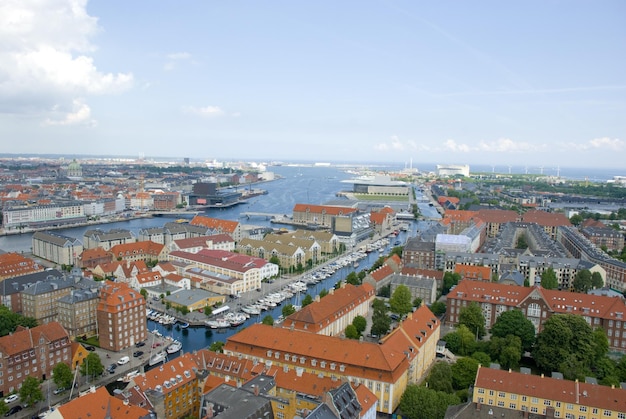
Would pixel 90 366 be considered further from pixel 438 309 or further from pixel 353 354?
pixel 438 309

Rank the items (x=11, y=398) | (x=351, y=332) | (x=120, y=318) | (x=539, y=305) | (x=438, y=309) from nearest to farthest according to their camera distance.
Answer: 1. (x=11, y=398)
2. (x=120, y=318)
3. (x=351, y=332)
4. (x=539, y=305)
5. (x=438, y=309)

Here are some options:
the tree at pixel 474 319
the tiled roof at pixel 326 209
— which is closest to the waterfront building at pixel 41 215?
the tiled roof at pixel 326 209

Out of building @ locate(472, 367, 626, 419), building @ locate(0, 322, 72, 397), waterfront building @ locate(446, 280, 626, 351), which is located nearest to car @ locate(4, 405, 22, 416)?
building @ locate(0, 322, 72, 397)

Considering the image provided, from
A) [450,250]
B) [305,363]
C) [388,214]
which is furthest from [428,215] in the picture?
[305,363]

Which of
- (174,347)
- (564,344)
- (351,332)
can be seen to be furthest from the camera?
(174,347)

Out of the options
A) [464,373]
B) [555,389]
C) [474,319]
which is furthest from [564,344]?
[555,389]

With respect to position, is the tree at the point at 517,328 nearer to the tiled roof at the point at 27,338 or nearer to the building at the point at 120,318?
the building at the point at 120,318

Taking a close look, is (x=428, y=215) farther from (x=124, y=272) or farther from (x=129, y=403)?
(x=129, y=403)

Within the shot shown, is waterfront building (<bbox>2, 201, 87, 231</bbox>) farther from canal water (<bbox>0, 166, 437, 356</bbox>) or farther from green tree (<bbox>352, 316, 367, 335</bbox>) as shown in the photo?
green tree (<bbox>352, 316, 367, 335</bbox>)
